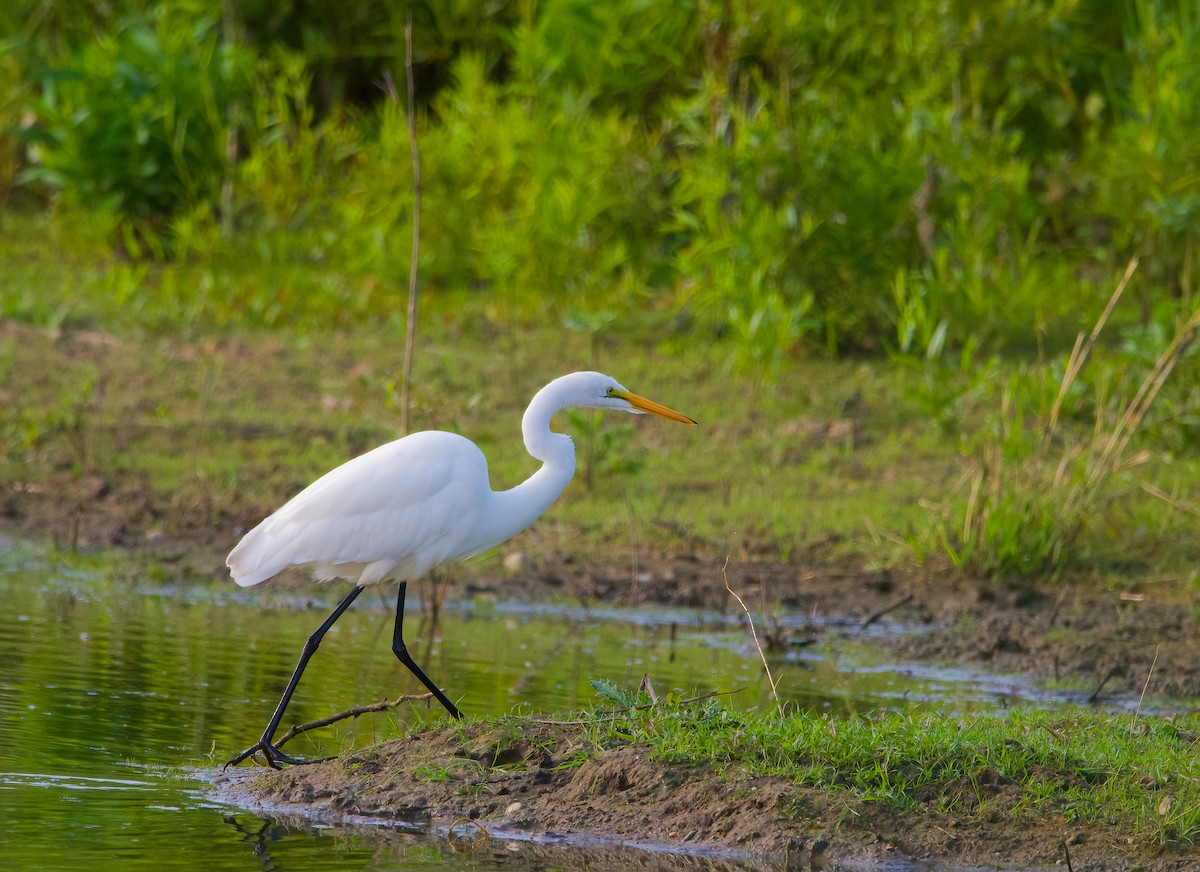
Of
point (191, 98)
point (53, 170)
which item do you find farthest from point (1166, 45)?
point (53, 170)

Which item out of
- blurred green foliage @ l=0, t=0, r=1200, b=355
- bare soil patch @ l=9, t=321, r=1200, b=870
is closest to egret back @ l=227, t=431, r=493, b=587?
bare soil patch @ l=9, t=321, r=1200, b=870

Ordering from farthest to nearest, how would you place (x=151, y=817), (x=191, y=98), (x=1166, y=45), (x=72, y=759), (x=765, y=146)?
(x=191, y=98), (x=1166, y=45), (x=765, y=146), (x=72, y=759), (x=151, y=817)

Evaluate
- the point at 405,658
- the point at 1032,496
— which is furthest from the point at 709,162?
the point at 405,658

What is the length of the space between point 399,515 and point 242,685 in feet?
3.39

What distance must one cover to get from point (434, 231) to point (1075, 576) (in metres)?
5.07

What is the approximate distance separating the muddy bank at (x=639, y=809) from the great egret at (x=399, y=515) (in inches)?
23.2

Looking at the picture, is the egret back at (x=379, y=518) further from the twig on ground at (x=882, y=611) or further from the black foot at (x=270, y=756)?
the twig on ground at (x=882, y=611)

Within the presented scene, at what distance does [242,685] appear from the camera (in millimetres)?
5957

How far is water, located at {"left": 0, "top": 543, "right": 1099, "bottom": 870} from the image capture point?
4320 millimetres

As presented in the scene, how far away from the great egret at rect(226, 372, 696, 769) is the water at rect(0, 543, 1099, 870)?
1.67 ft

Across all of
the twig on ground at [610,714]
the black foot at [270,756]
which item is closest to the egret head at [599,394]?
the twig on ground at [610,714]

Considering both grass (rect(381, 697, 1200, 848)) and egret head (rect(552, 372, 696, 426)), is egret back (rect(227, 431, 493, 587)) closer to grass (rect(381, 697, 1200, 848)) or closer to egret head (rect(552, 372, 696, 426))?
egret head (rect(552, 372, 696, 426))

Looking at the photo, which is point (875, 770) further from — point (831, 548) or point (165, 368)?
point (165, 368)

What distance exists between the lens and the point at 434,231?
36.6 feet
